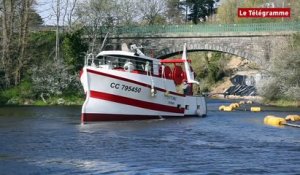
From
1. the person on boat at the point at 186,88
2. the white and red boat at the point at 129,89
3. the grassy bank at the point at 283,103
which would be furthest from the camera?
the grassy bank at the point at 283,103

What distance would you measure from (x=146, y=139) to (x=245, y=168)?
966 cm

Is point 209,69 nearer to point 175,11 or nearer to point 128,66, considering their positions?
point 175,11

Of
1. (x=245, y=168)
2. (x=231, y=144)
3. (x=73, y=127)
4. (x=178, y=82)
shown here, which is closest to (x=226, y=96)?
(x=178, y=82)

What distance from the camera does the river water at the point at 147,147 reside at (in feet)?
79.6

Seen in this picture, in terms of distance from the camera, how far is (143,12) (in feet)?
343

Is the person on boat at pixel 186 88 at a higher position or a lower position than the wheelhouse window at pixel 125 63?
lower

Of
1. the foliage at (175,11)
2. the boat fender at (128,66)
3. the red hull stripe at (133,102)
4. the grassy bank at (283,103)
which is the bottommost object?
the grassy bank at (283,103)

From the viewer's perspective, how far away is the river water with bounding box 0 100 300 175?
2426 cm

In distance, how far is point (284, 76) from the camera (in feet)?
220

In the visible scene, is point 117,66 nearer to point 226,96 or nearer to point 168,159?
point 168,159

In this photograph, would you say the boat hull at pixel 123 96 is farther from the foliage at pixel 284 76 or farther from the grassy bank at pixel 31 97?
the foliage at pixel 284 76

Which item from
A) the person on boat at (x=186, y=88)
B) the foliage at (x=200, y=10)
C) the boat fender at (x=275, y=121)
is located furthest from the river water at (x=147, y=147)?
the foliage at (x=200, y=10)

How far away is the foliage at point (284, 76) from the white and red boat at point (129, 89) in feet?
72.5

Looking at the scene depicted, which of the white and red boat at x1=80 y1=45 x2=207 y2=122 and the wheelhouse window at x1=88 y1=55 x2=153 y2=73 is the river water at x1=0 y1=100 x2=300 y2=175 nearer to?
the white and red boat at x1=80 y1=45 x2=207 y2=122
